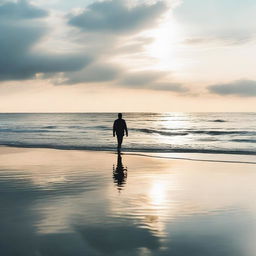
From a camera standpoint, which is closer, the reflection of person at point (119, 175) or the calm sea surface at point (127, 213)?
the calm sea surface at point (127, 213)

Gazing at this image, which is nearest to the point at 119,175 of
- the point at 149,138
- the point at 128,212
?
the point at 128,212

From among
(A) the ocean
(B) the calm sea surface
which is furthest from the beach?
(A) the ocean

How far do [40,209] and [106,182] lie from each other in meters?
3.50

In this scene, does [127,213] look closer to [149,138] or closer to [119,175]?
[119,175]

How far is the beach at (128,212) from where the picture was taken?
5.28 metres

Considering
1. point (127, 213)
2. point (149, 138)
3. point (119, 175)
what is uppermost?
point (127, 213)

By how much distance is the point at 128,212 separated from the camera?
7.13 m

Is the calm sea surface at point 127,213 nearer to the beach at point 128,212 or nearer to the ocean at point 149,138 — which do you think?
the beach at point 128,212

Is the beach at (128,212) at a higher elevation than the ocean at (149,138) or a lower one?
higher

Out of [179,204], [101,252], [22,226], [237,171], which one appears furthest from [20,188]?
[237,171]

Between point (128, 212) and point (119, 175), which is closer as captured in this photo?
point (128, 212)

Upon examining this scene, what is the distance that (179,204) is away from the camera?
7.78 meters

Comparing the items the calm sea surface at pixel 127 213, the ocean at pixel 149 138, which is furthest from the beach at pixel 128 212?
the ocean at pixel 149 138

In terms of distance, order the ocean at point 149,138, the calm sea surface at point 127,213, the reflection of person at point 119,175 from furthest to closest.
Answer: the ocean at point 149,138
the reflection of person at point 119,175
the calm sea surface at point 127,213
